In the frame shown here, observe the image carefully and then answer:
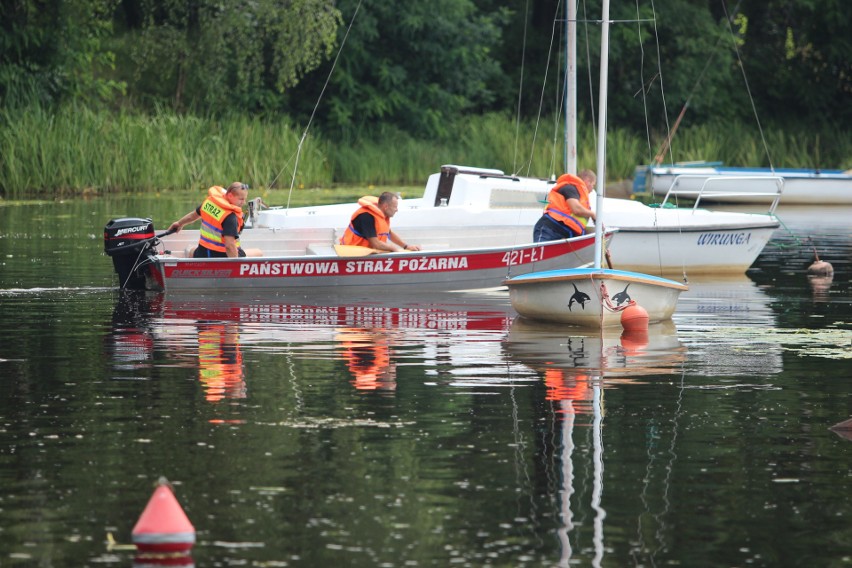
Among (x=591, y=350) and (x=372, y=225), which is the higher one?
(x=372, y=225)

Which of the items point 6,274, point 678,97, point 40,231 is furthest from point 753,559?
point 678,97

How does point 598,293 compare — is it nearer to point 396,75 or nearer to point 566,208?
point 566,208

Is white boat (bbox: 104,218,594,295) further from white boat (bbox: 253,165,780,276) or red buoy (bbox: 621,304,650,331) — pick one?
red buoy (bbox: 621,304,650,331)

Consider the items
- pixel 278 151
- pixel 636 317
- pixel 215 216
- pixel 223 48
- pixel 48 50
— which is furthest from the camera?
pixel 223 48

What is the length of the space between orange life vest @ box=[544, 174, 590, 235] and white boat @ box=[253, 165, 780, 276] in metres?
2.59

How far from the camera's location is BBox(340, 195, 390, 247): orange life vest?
20750 mm

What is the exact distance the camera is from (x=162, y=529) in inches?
323

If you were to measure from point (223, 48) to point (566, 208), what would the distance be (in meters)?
23.1

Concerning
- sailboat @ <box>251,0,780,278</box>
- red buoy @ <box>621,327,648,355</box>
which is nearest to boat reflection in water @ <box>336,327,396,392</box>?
red buoy @ <box>621,327,648,355</box>

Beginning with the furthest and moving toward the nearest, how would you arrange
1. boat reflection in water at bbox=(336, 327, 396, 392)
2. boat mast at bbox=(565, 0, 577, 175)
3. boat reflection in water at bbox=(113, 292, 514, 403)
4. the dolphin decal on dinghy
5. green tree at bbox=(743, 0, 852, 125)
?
green tree at bbox=(743, 0, 852, 125) → boat mast at bbox=(565, 0, 577, 175) → the dolphin decal on dinghy → boat reflection in water at bbox=(113, 292, 514, 403) → boat reflection in water at bbox=(336, 327, 396, 392)

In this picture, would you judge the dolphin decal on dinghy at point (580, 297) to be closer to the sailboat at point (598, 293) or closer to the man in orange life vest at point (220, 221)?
the sailboat at point (598, 293)

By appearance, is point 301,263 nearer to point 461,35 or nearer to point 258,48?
point 258,48

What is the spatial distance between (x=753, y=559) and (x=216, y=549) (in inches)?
99.9

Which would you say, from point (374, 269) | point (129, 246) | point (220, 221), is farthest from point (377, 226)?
point (129, 246)
